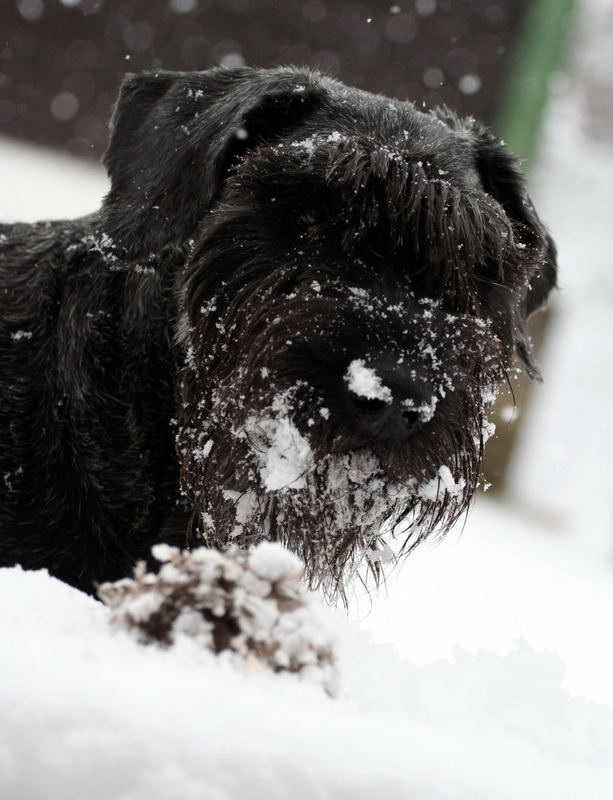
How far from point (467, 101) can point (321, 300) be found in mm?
8642

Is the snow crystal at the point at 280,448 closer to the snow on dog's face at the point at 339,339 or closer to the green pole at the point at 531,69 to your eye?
the snow on dog's face at the point at 339,339

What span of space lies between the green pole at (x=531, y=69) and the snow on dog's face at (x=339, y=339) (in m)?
8.02

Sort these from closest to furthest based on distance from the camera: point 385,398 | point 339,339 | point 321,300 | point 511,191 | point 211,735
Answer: point 211,735 → point 385,398 → point 339,339 → point 321,300 → point 511,191

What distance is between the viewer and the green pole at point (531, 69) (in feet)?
34.4

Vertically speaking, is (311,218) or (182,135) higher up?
(182,135)

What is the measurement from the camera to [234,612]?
1.47m

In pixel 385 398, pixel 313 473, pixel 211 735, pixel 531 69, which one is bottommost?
pixel 211 735

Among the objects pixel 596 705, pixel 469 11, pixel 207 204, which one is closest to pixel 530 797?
pixel 596 705

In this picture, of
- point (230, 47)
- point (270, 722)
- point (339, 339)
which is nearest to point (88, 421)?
point (339, 339)

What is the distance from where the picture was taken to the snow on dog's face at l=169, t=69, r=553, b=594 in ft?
8.39

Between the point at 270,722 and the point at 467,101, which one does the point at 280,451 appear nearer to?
the point at 270,722

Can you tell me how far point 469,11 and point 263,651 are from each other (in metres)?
10.5

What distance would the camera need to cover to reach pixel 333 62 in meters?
10.2

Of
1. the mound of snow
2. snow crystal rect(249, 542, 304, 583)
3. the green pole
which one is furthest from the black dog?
the green pole
